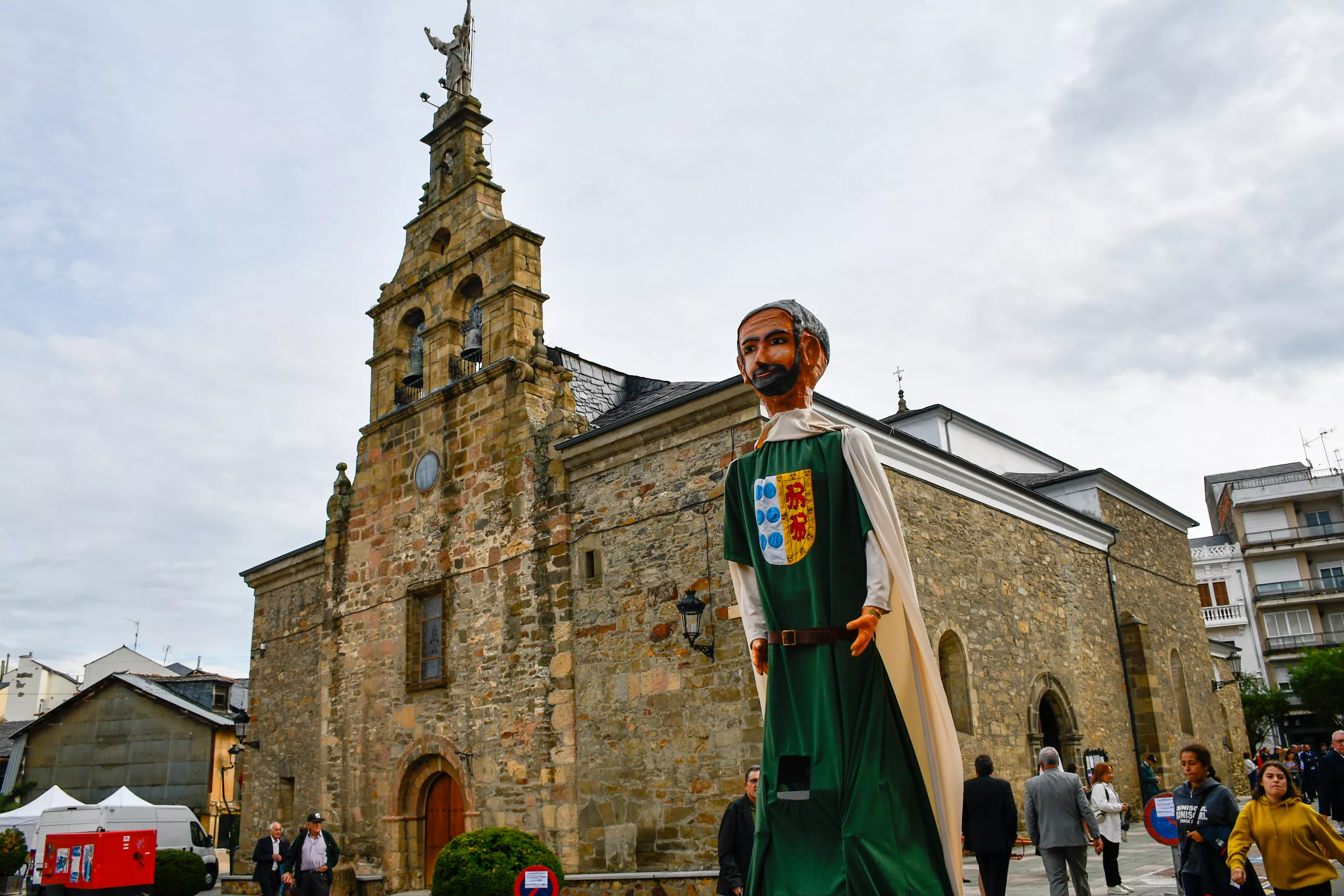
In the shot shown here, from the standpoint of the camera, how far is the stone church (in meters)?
11.9

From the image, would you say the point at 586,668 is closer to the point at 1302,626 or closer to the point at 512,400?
the point at 512,400

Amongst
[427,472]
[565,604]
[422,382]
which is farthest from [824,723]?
[422,382]

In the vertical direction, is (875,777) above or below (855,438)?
below

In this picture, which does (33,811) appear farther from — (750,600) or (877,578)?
(877,578)

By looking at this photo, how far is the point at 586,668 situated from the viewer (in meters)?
12.8

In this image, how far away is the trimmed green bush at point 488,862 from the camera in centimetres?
1052

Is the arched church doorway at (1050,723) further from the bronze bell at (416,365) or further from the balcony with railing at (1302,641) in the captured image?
the balcony with railing at (1302,641)

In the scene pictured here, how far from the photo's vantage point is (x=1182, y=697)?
20.3 m

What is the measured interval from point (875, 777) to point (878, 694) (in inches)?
13.4

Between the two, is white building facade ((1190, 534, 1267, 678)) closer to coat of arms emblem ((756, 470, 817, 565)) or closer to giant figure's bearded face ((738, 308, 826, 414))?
giant figure's bearded face ((738, 308, 826, 414))

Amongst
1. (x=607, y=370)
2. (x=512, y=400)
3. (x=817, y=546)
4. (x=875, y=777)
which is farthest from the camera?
(x=607, y=370)

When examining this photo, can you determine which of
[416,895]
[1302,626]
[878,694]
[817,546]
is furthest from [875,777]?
[1302,626]

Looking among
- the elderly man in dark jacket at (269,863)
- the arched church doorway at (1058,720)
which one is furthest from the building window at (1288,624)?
the elderly man in dark jacket at (269,863)

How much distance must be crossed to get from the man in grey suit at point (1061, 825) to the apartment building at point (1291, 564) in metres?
36.6
